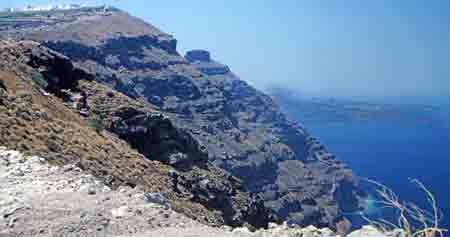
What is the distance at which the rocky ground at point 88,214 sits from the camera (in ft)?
37.4

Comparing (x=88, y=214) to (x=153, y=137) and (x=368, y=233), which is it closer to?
(x=368, y=233)

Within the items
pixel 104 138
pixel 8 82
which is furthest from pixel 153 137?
pixel 8 82

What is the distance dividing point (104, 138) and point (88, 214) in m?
22.3

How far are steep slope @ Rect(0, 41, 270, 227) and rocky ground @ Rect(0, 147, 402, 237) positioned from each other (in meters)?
5.96

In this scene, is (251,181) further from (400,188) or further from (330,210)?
(400,188)

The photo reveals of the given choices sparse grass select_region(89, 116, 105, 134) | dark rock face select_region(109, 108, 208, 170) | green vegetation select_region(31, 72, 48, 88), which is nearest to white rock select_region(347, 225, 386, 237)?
sparse grass select_region(89, 116, 105, 134)

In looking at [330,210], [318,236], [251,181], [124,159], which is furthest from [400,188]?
[318,236]

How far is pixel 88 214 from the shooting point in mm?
11883

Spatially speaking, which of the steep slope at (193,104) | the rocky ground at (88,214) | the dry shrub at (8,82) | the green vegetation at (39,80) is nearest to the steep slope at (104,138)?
the dry shrub at (8,82)

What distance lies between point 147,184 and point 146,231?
1712cm

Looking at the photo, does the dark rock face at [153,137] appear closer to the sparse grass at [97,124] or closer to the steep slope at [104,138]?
the steep slope at [104,138]

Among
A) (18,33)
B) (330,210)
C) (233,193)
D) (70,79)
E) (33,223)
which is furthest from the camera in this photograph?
(330,210)

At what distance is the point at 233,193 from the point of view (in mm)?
41406

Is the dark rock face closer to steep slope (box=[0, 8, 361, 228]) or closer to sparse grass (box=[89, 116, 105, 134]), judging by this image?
sparse grass (box=[89, 116, 105, 134])
